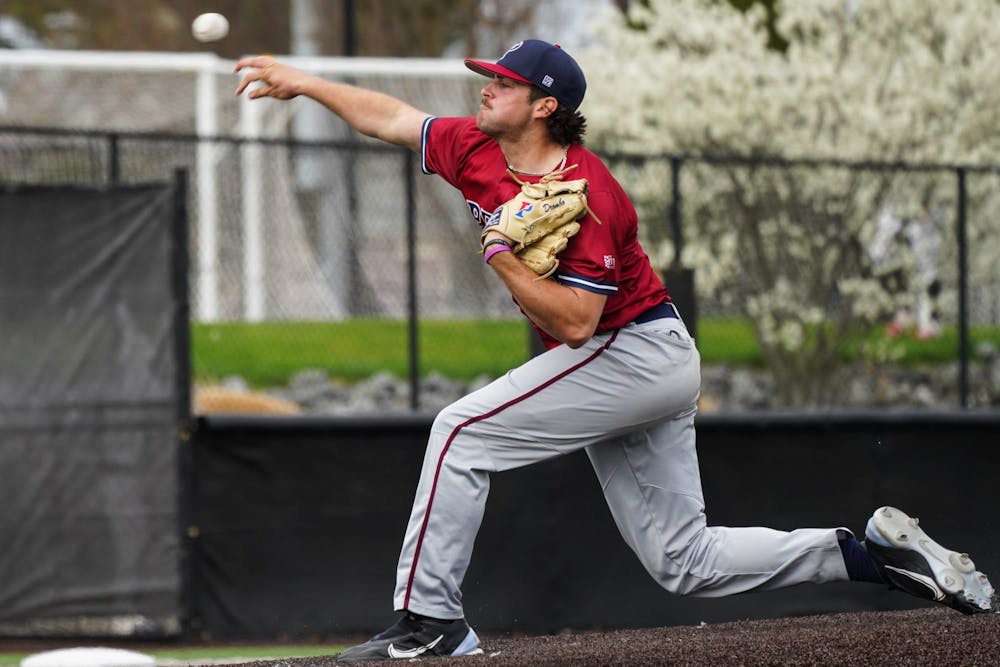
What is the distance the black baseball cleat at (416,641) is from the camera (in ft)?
14.3

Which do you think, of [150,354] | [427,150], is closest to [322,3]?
[150,354]

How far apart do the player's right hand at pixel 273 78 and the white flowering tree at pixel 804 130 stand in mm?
5490

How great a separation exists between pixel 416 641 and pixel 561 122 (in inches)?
67.8

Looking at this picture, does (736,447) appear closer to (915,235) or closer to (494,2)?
(915,235)

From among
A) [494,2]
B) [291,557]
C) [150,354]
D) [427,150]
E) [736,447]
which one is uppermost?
[494,2]

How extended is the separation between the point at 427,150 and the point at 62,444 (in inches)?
126

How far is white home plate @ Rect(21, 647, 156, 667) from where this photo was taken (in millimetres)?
5652

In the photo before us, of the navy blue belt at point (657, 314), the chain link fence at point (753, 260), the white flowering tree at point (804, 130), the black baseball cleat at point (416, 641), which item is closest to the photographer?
the black baseball cleat at point (416, 641)

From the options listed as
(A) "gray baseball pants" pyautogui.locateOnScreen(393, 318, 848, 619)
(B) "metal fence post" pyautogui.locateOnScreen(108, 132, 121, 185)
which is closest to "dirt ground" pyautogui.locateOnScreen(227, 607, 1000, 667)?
(A) "gray baseball pants" pyautogui.locateOnScreen(393, 318, 848, 619)

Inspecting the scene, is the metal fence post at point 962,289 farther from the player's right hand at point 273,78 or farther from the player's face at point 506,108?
the player's right hand at point 273,78

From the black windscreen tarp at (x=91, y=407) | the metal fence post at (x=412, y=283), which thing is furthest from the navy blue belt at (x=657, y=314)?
the metal fence post at (x=412, y=283)

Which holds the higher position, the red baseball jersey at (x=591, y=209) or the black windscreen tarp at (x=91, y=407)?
the red baseball jersey at (x=591, y=209)

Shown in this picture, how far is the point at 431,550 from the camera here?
435 cm

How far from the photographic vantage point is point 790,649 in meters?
4.25
